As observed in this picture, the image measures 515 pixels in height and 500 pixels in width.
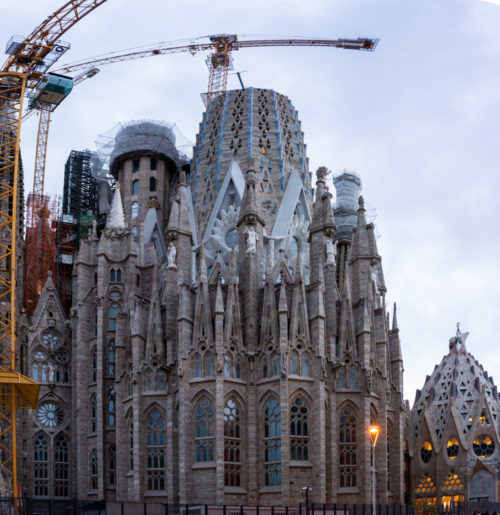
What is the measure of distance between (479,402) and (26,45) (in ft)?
110

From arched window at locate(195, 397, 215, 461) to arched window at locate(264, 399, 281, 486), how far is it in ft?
9.37

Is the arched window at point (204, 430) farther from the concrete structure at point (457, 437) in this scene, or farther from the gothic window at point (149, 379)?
the concrete structure at point (457, 437)

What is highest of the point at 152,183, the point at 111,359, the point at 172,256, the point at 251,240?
the point at 152,183

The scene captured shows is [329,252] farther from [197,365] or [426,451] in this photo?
[426,451]

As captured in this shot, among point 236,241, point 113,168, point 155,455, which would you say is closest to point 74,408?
point 155,455

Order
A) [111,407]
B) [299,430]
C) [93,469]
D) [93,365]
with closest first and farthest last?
[299,430], [93,469], [111,407], [93,365]

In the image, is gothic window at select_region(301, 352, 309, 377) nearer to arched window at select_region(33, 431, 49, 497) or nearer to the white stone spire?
the white stone spire

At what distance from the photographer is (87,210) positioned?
71.2m

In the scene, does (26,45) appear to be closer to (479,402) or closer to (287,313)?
(287,313)

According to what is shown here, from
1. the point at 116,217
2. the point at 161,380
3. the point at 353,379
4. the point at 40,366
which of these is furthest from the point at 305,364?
the point at 116,217

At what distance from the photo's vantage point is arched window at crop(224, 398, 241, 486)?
149 feet

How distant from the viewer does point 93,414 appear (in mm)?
52969

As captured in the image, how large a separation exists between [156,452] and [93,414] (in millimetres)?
7367

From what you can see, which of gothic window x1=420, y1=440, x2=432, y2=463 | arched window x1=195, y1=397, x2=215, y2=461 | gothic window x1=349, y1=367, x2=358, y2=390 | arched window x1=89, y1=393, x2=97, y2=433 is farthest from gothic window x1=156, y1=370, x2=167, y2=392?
gothic window x1=420, y1=440, x2=432, y2=463
